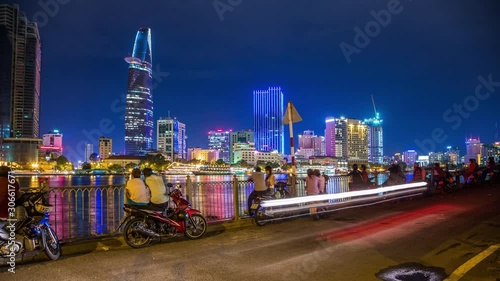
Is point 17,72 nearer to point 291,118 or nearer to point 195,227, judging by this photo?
point 291,118

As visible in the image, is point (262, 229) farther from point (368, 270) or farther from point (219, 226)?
point (368, 270)

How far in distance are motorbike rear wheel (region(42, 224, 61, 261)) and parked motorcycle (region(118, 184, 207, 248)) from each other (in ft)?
4.18

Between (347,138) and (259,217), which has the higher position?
(347,138)

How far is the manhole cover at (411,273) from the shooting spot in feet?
18.7

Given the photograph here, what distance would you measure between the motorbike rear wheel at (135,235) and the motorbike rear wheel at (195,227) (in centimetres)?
96

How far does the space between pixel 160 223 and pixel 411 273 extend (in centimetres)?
509

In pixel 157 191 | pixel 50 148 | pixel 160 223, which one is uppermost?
pixel 50 148

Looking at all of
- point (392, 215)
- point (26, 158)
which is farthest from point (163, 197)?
point (26, 158)

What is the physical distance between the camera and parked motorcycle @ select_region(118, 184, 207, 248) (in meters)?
7.89

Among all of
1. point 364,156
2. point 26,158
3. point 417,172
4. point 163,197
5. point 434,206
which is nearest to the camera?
point 163,197

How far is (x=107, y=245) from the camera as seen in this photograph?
313 inches

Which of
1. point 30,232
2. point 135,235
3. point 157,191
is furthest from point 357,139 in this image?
point 30,232

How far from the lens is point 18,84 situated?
150 meters

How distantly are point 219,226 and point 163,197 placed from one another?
225 cm
